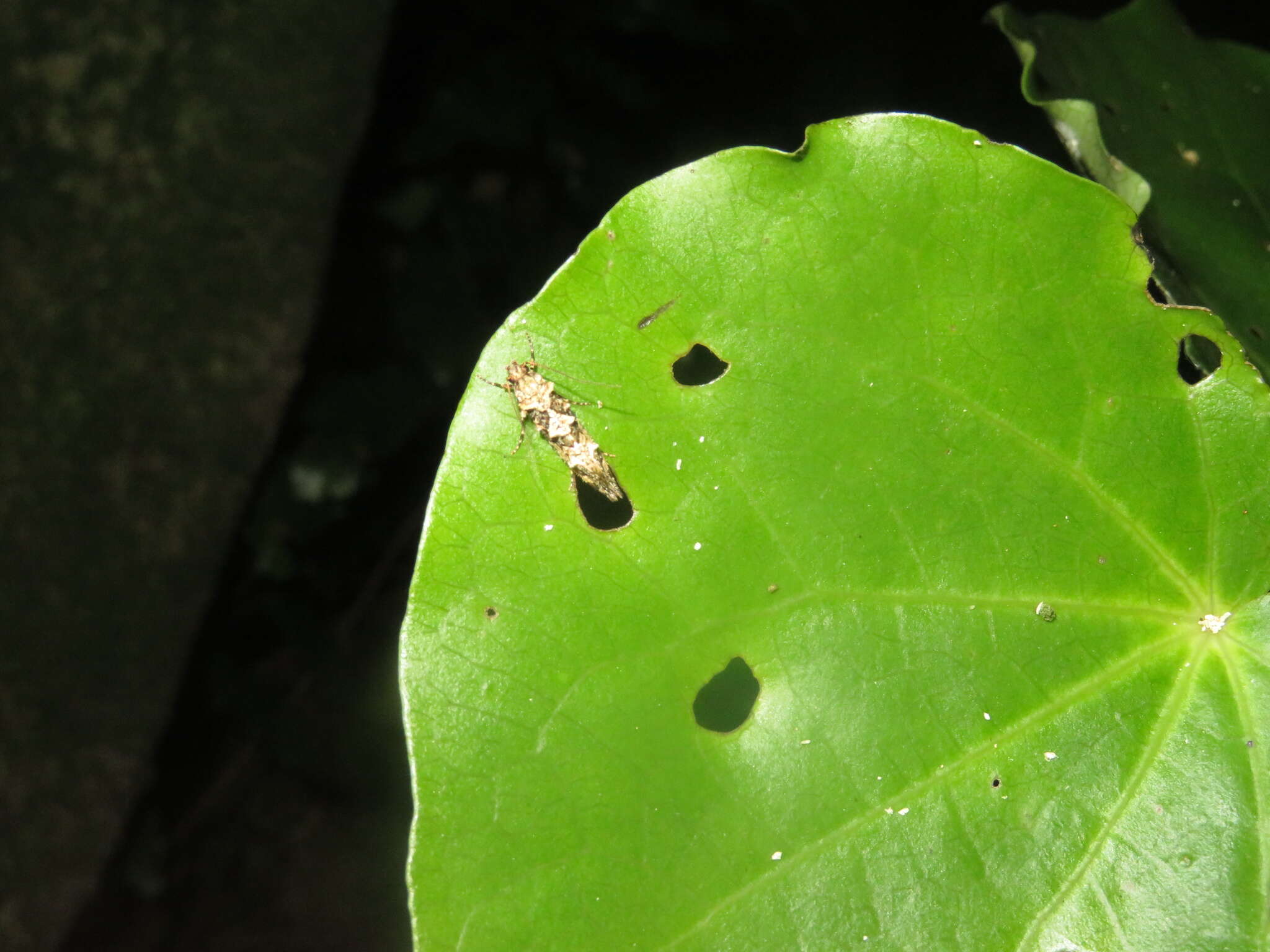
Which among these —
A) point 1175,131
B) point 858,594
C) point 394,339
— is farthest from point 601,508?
point 394,339

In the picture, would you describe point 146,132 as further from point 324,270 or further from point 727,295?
point 727,295

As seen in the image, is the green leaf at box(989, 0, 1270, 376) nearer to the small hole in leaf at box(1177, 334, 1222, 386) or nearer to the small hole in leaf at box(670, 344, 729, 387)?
the small hole in leaf at box(1177, 334, 1222, 386)

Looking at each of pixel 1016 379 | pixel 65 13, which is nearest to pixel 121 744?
pixel 65 13

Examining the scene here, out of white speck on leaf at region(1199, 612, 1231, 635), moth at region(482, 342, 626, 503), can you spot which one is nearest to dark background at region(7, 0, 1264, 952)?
white speck on leaf at region(1199, 612, 1231, 635)

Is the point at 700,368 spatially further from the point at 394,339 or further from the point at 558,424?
the point at 394,339

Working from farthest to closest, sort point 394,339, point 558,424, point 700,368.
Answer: point 394,339 → point 700,368 → point 558,424

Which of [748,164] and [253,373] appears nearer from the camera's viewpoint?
[748,164]
